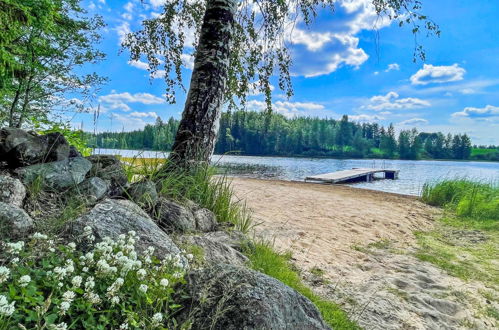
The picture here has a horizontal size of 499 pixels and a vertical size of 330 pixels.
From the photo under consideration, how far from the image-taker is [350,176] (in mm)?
22125

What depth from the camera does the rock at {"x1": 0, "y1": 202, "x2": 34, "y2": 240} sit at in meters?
2.05

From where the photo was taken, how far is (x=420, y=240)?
6820 millimetres

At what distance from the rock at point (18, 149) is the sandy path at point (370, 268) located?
316 centimetres

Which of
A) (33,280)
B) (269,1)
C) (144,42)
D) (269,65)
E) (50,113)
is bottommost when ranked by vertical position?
(33,280)

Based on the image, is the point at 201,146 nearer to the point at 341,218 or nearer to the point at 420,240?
the point at 341,218

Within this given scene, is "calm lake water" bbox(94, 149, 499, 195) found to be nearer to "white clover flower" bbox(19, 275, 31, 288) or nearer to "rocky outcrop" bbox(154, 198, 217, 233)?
"rocky outcrop" bbox(154, 198, 217, 233)

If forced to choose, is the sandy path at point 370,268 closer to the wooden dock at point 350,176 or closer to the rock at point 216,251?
the rock at point 216,251

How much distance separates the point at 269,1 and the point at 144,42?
3.31 m

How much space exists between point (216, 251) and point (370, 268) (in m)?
2.72

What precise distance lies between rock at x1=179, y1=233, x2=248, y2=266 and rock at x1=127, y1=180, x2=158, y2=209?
624 mm

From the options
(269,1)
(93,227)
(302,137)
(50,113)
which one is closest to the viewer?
(93,227)

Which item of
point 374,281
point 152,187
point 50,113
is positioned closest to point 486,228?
point 374,281

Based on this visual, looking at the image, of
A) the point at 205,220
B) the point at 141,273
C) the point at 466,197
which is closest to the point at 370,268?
the point at 205,220

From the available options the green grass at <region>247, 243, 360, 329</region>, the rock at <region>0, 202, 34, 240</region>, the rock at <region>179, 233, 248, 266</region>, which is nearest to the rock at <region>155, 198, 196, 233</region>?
the rock at <region>179, 233, 248, 266</region>
